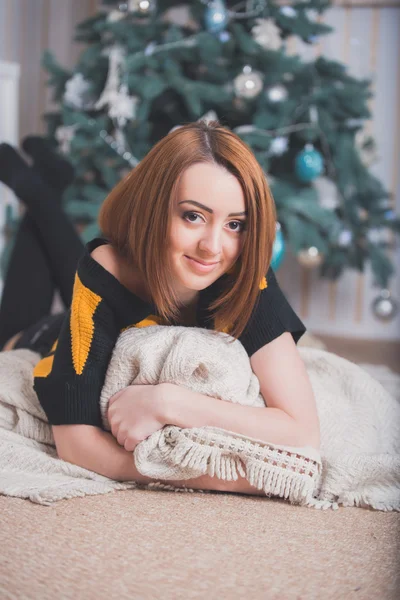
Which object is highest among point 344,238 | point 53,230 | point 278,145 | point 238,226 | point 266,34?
point 266,34

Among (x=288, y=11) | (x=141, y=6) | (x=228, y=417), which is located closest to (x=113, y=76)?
(x=141, y=6)

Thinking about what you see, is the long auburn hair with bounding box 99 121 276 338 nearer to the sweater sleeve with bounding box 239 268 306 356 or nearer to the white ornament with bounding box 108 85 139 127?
the sweater sleeve with bounding box 239 268 306 356

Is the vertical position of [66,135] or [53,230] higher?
[66,135]

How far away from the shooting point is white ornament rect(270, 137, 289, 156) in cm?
233

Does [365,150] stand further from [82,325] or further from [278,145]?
[82,325]

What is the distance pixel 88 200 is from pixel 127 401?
1.56 m

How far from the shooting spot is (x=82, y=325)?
1.00 m

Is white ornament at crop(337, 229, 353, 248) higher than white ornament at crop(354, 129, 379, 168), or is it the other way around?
white ornament at crop(354, 129, 379, 168)

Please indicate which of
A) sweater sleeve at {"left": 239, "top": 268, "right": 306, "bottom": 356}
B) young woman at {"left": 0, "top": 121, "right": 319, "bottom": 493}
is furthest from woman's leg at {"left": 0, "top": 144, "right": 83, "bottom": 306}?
sweater sleeve at {"left": 239, "top": 268, "right": 306, "bottom": 356}

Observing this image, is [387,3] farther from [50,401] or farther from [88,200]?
[50,401]

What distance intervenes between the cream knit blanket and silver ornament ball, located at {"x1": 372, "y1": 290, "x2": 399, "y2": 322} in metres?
1.80

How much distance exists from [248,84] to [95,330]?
1.45m

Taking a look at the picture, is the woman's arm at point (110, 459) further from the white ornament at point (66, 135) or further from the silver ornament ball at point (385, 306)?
the silver ornament ball at point (385, 306)

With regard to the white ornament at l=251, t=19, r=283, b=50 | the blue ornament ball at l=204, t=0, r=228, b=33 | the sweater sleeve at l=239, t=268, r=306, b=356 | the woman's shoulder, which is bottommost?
the sweater sleeve at l=239, t=268, r=306, b=356
